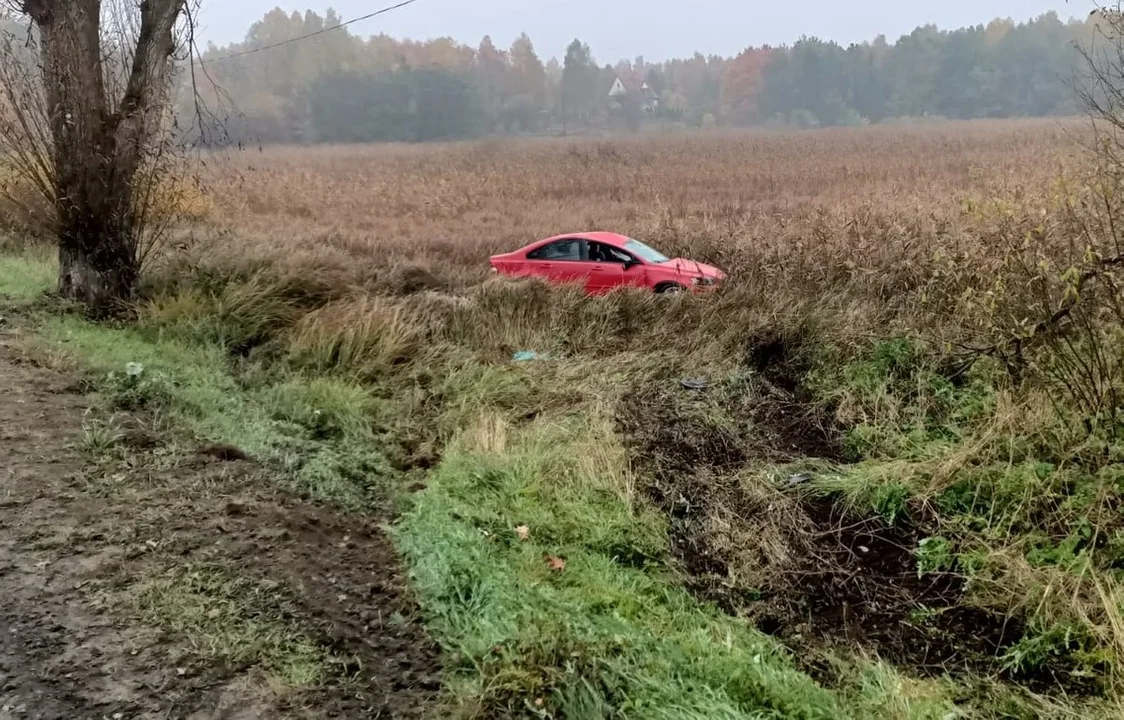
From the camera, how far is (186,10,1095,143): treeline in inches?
2222

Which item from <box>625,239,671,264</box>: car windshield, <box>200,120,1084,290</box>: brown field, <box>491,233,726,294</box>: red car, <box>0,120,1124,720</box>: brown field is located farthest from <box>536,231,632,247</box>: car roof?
<box>0,120,1124,720</box>: brown field

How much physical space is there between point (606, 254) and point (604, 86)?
7526 cm

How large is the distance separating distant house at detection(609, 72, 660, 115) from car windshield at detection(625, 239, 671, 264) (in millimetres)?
69676

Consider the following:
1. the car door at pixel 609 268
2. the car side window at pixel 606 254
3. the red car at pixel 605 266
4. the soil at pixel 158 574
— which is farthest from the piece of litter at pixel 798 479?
the car side window at pixel 606 254

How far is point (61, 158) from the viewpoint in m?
8.07

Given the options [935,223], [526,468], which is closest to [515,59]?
[935,223]

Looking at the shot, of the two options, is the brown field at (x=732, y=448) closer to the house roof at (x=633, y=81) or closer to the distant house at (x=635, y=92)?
the distant house at (x=635, y=92)

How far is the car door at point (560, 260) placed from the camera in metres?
12.1

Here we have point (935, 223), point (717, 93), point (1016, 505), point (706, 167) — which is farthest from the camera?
point (717, 93)

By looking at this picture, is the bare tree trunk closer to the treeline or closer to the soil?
the soil

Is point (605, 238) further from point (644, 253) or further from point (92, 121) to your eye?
point (92, 121)

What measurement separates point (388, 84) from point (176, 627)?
6003cm

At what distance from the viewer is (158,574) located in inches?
143

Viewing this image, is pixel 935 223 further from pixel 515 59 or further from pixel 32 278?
pixel 515 59
